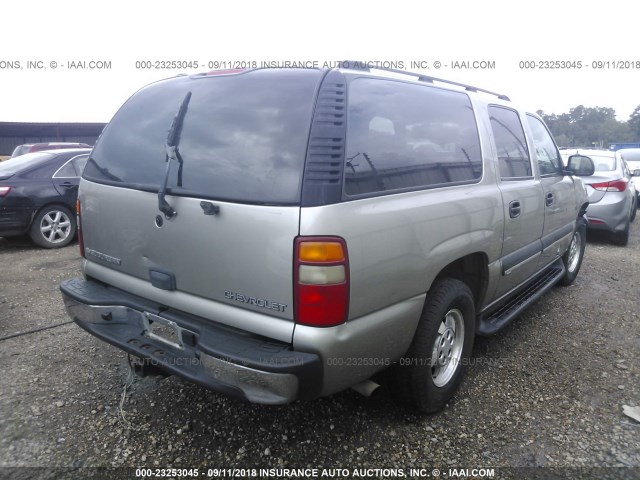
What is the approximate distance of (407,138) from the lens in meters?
2.42

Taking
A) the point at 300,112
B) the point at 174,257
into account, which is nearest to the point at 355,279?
the point at 300,112

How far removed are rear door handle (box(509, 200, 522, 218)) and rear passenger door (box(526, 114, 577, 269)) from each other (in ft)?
2.20

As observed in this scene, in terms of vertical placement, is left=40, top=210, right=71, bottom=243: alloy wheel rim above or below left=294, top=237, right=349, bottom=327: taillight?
below

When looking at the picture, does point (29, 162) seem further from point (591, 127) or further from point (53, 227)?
point (591, 127)

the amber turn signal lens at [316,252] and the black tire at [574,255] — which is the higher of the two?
the amber turn signal lens at [316,252]

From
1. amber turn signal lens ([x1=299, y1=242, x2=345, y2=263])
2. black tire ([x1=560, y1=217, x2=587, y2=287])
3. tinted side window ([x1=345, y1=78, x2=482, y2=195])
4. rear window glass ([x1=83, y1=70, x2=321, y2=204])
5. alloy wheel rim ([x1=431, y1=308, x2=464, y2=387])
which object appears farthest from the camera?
black tire ([x1=560, y1=217, x2=587, y2=287])

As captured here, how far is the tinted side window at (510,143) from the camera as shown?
321 centimetres

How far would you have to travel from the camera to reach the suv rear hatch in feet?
6.38

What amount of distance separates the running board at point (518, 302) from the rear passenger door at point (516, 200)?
0.17 metres

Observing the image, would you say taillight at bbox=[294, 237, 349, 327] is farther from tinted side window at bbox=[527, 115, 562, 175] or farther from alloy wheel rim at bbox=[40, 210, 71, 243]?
alloy wheel rim at bbox=[40, 210, 71, 243]

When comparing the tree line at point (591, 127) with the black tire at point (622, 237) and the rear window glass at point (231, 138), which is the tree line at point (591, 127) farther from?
the rear window glass at point (231, 138)

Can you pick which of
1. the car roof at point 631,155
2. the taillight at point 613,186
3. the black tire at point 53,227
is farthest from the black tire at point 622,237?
the black tire at point 53,227

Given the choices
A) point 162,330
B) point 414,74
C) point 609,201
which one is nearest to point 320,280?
point 162,330

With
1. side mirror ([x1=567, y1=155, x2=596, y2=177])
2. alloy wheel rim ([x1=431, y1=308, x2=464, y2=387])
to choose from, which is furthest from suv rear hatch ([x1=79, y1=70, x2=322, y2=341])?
side mirror ([x1=567, y1=155, x2=596, y2=177])
